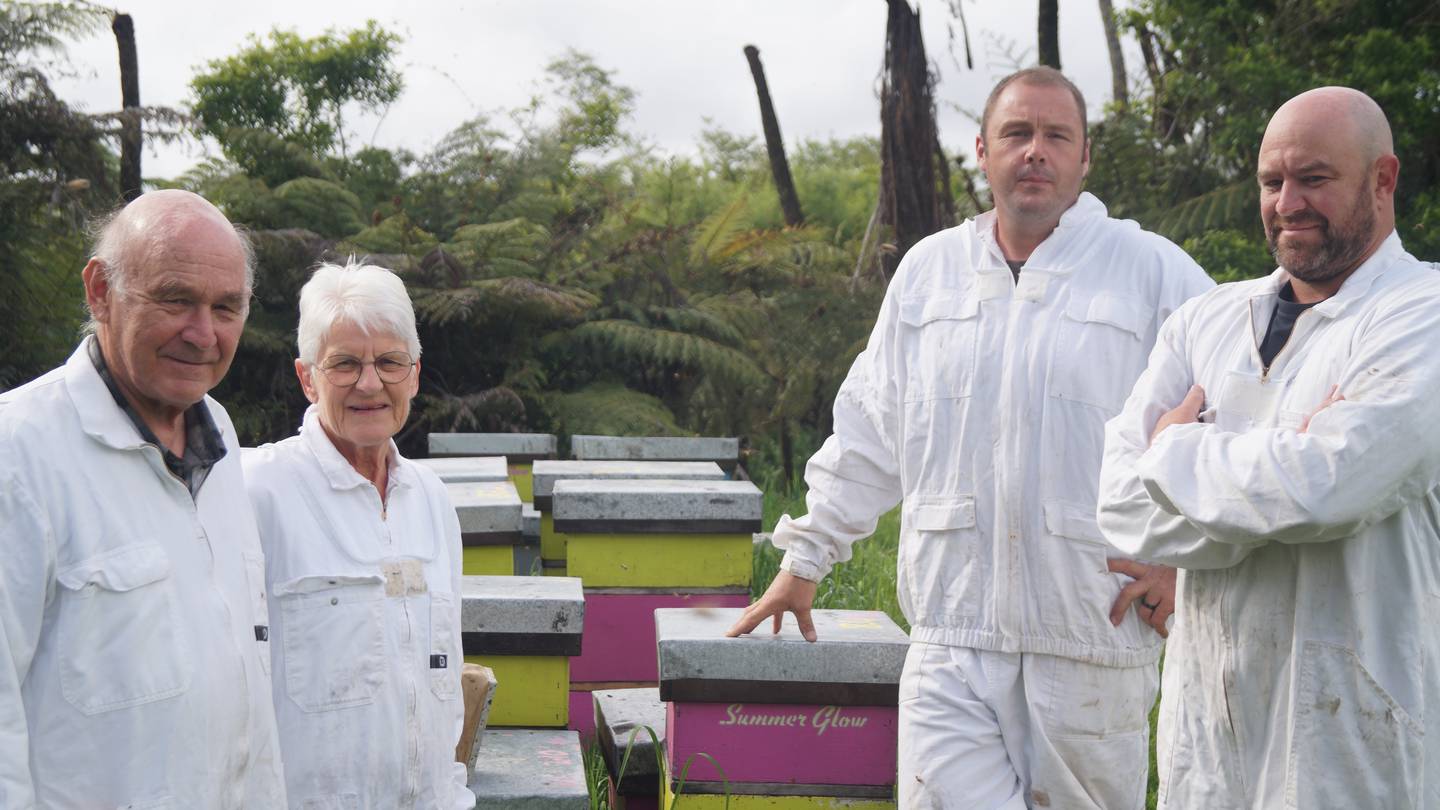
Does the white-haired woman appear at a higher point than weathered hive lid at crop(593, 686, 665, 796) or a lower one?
higher

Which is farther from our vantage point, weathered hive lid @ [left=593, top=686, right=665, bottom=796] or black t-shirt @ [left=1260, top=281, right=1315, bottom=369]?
weathered hive lid @ [left=593, top=686, right=665, bottom=796]

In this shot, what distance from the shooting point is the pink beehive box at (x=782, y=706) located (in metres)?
3.73

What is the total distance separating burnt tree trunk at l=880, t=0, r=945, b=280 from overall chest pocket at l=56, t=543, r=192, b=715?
7.81 metres

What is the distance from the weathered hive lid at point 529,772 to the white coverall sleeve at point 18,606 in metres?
1.46

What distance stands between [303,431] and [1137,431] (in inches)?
70.3

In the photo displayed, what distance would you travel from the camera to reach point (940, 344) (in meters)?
3.63

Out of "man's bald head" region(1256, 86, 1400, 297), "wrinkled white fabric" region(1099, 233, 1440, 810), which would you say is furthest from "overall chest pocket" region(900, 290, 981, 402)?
"man's bald head" region(1256, 86, 1400, 297)

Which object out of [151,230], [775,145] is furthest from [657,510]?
[775,145]

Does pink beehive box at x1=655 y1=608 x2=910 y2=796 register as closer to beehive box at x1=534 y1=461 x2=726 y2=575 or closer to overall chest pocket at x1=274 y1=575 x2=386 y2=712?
overall chest pocket at x1=274 y1=575 x2=386 y2=712

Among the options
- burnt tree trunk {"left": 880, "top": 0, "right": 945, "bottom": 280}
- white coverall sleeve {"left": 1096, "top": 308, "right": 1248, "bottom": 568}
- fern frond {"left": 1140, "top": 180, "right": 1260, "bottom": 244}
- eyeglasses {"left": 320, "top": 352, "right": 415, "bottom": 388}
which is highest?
burnt tree trunk {"left": 880, "top": 0, "right": 945, "bottom": 280}

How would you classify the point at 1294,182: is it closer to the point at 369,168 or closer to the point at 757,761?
the point at 757,761

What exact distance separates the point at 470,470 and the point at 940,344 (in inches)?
125

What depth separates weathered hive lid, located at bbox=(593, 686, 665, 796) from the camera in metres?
4.46

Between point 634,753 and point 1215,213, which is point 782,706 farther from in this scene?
point 1215,213
